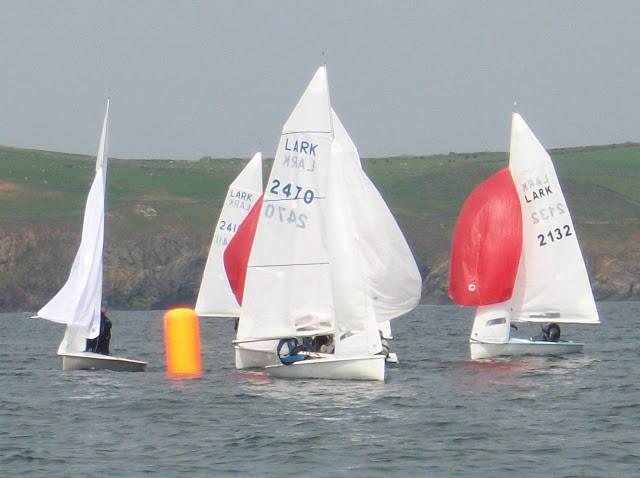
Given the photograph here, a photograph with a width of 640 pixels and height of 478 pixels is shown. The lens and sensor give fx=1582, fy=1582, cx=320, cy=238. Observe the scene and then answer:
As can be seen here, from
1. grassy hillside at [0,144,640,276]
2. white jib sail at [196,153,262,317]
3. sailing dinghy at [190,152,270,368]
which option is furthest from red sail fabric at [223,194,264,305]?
grassy hillside at [0,144,640,276]

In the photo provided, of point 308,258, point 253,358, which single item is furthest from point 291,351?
point 253,358

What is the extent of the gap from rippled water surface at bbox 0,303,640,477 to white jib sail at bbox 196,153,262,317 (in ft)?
29.6

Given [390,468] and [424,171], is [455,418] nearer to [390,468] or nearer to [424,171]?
[390,468]

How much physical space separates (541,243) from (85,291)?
44.4ft

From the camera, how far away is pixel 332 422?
2844 centimetres

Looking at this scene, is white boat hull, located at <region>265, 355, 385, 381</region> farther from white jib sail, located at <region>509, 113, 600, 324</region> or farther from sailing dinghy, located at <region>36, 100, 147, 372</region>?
white jib sail, located at <region>509, 113, 600, 324</region>

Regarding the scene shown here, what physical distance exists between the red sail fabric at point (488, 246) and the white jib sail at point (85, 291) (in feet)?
32.4

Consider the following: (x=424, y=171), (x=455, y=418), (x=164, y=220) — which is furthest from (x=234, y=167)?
(x=455, y=418)

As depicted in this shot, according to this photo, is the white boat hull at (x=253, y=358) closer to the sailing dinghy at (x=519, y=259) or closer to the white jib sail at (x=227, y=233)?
the sailing dinghy at (x=519, y=259)

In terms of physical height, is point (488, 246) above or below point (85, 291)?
above

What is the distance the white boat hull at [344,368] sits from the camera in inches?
1328

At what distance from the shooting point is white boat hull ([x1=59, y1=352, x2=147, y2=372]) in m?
38.7

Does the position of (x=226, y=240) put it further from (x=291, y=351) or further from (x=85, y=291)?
(x=291, y=351)

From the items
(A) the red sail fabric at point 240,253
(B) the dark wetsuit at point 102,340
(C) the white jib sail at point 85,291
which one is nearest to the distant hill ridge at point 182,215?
(A) the red sail fabric at point 240,253
